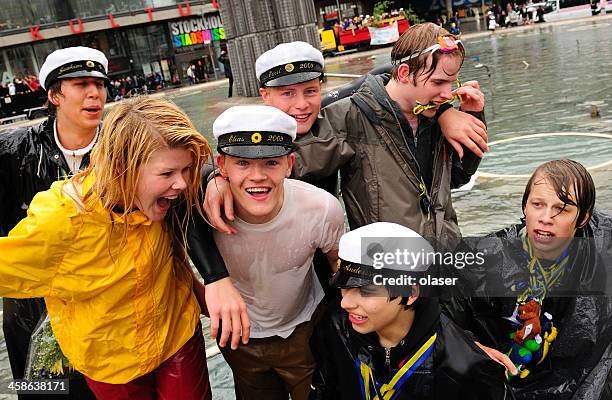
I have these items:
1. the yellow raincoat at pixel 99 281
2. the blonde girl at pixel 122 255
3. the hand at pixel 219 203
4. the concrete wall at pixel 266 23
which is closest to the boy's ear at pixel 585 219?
the hand at pixel 219 203

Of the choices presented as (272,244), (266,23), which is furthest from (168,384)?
(266,23)

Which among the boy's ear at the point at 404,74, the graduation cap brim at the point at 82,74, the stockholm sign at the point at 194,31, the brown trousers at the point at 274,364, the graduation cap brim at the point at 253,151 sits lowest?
the brown trousers at the point at 274,364

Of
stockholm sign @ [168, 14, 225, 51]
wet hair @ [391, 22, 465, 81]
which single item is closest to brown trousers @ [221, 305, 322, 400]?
wet hair @ [391, 22, 465, 81]

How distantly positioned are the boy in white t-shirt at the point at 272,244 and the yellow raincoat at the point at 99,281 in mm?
316

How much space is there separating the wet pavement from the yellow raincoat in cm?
117

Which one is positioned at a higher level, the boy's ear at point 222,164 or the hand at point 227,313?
the boy's ear at point 222,164

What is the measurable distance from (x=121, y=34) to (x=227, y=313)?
42559 mm

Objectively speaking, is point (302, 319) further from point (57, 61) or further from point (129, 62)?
point (129, 62)

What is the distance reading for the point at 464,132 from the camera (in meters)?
2.57

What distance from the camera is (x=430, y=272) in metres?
2.33

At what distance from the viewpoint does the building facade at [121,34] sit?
37.2 meters

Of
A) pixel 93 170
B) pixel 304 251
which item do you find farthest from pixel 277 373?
pixel 93 170

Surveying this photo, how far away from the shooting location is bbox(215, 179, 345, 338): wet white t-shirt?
245cm

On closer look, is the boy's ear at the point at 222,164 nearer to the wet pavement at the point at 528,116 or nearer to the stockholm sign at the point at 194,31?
the wet pavement at the point at 528,116
